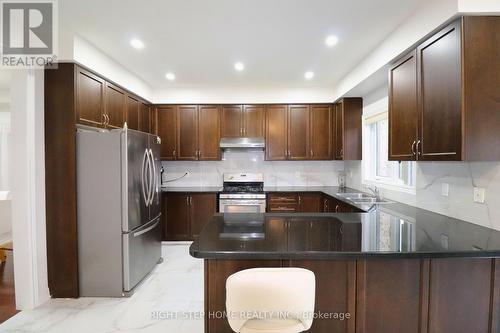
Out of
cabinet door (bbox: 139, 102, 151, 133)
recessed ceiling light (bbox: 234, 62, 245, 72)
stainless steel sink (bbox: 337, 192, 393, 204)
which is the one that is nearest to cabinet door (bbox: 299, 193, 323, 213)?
stainless steel sink (bbox: 337, 192, 393, 204)

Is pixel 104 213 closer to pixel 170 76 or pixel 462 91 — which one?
pixel 170 76

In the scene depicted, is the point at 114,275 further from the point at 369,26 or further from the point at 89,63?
the point at 369,26

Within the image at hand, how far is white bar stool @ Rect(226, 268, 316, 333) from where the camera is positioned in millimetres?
1085

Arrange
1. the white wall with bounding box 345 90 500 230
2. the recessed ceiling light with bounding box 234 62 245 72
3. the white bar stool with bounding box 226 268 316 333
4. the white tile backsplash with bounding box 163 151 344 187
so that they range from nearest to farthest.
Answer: the white bar stool with bounding box 226 268 316 333
the white wall with bounding box 345 90 500 230
the recessed ceiling light with bounding box 234 62 245 72
the white tile backsplash with bounding box 163 151 344 187

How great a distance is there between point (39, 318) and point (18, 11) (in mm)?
2604

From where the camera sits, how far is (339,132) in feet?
13.6

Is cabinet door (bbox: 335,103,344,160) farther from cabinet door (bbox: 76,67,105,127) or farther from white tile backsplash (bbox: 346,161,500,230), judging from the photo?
Result: cabinet door (bbox: 76,67,105,127)

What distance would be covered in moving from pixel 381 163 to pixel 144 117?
3.61m

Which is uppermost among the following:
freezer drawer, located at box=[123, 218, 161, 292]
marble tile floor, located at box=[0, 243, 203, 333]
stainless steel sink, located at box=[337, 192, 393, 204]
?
stainless steel sink, located at box=[337, 192, 393, 204]

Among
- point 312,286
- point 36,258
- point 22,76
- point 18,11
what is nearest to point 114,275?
point 36,258

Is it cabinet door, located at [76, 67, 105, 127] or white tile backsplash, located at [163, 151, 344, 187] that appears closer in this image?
cabinet door, located at [76, 67, 105, 127]

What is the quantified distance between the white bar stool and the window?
2201mm

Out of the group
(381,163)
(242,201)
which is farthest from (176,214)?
(381,163)

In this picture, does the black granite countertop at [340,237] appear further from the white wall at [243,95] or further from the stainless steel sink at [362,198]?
the white wall at [243,95]
